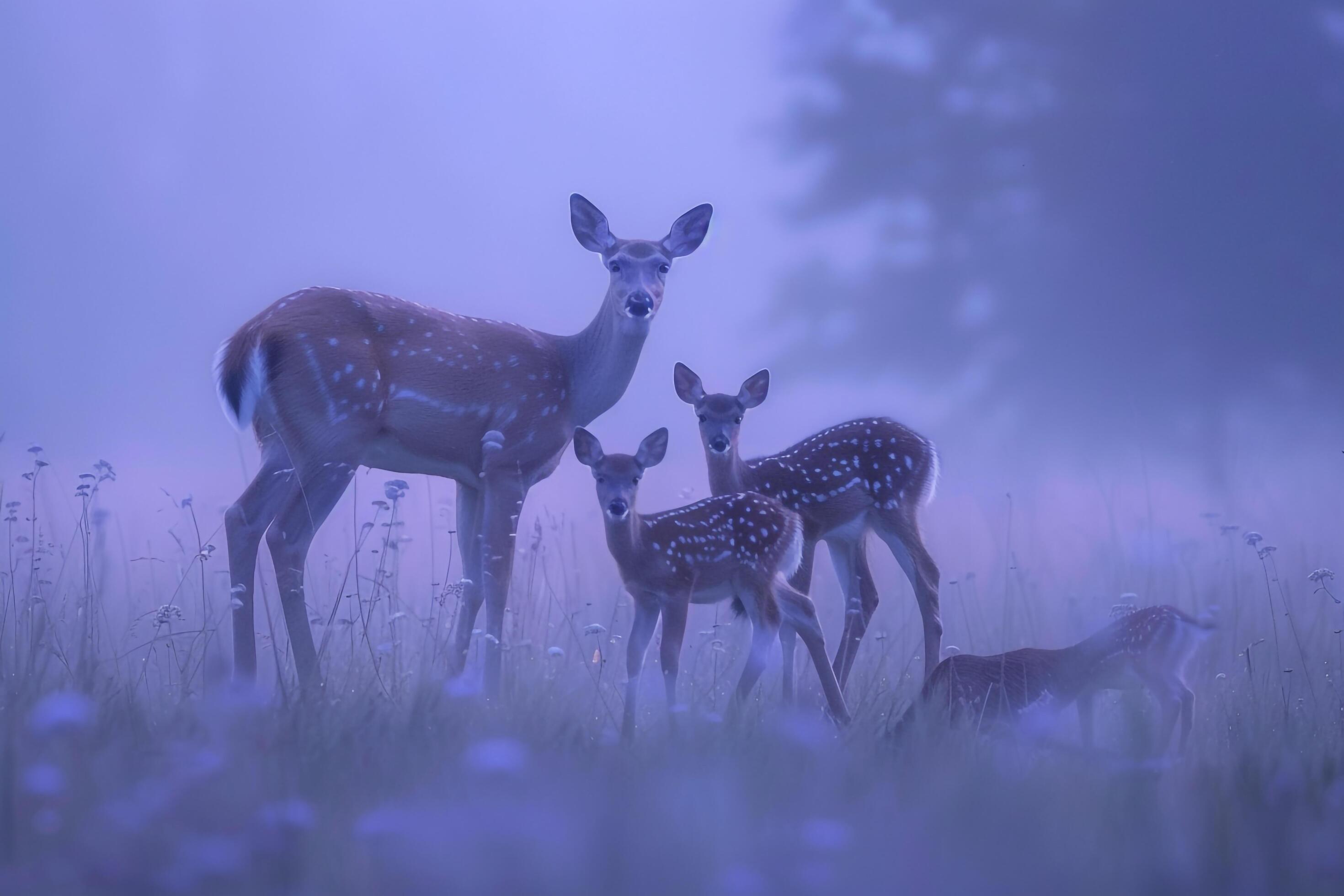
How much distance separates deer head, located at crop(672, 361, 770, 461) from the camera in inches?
240

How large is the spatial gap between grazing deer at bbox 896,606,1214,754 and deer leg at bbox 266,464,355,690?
104 inches

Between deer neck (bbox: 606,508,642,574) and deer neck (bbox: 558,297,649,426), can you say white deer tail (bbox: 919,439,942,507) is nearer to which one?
deer neck (bbox: 558,297,649,426)

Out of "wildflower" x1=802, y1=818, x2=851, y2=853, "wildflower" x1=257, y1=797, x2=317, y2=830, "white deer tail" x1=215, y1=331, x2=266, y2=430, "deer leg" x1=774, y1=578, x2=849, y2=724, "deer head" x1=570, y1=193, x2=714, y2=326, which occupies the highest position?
"deer head" x1=570, y1=193, x2=714, y2=326

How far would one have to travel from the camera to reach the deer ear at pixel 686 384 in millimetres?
6598

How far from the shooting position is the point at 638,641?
18.0 feet

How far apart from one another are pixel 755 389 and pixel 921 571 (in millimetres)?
1280

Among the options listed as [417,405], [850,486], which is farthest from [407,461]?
[850,486]

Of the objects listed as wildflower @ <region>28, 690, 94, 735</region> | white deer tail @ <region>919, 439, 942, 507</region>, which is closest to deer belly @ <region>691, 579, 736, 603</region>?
white deer tail @ <region>919, 439, 942, 507</region>

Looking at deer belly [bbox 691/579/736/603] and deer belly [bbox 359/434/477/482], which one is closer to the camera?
deer belly [bbox 691/579/736/603]

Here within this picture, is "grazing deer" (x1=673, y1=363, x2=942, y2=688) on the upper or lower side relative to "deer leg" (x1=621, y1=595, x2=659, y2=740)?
upper

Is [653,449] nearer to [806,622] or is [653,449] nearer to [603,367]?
[603,367]

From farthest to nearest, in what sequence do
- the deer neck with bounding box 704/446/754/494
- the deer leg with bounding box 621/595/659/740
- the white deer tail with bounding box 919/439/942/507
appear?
the white deer tail with bounding box 919/439/942/507, the deer neck with bounding box 704/446/754/494, the deer leg with bounding box 621/595/659/740

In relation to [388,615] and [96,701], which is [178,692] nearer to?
[96,701]

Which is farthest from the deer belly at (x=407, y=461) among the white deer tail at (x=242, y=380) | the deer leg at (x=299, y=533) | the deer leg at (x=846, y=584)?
the deer leg at (x=846, y=584)
